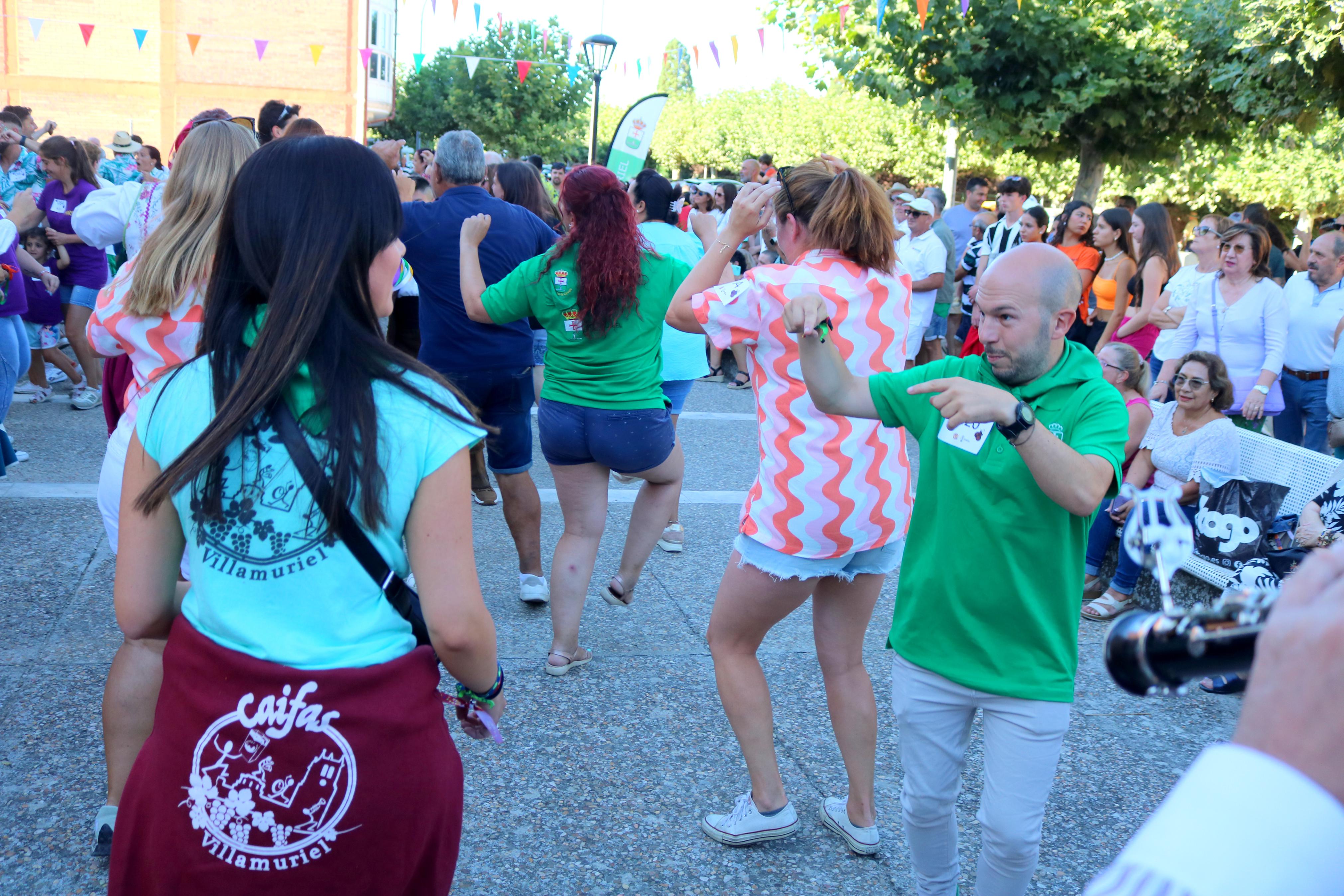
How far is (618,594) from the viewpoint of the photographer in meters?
4.88

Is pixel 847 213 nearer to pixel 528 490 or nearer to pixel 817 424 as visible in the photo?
pixel 817 424

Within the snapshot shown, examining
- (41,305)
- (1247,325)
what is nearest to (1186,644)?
(1247,325)

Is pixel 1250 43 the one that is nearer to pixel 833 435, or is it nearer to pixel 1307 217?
pixel 833 435

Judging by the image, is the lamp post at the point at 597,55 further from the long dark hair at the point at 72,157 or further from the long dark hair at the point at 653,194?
the long dark hair at the point at 653,194

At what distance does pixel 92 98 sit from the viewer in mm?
32594

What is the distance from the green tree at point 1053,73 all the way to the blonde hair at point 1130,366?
7443 mm

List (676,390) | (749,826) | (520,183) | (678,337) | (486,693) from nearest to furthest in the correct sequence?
(486,693)
(749,826)
(678,337)
(676,390)
(520,183)

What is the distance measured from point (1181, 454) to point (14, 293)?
6204 millimetres

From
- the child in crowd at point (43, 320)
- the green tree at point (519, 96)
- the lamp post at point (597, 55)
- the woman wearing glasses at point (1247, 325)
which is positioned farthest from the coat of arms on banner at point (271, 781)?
the green tree at point (519, 96)

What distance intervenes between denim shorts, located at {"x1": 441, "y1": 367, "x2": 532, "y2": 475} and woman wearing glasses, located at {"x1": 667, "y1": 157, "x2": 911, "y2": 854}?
1813 millimetres

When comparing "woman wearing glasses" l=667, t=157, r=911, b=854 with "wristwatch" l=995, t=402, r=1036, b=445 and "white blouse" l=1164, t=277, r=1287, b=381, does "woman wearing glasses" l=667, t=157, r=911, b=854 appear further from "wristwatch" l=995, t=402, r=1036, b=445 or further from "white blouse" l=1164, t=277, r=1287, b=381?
"white blouse" l=1164, t=277, r=1287, b=381

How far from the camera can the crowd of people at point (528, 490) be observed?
152cm

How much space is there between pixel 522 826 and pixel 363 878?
1688 millimetres

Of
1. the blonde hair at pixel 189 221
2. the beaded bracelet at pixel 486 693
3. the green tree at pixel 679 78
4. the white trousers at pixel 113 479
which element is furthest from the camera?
the green tree at pixel 679 78
